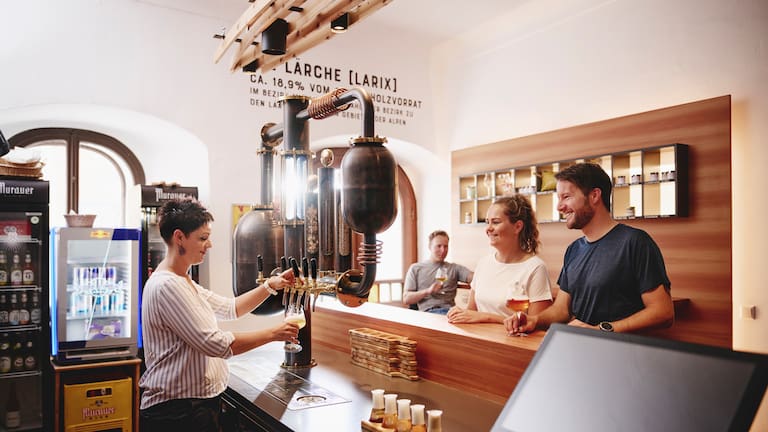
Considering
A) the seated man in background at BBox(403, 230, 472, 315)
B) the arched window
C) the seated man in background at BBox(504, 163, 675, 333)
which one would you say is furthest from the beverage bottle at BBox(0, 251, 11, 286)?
the seated man in background at BBox(504, 163, 675, 333)

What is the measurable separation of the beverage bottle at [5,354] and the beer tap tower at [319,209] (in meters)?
2.66

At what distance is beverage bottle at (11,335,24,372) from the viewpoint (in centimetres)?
442

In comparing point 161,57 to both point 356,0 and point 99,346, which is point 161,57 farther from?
point 356,0

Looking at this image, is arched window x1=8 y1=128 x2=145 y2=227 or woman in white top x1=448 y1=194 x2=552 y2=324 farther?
arched window x1=8 y1=128 x2=145 y2=227

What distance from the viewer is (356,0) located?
202cm

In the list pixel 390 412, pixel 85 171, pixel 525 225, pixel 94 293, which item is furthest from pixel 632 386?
pixel 85 171

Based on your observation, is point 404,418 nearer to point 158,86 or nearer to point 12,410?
point 12,410

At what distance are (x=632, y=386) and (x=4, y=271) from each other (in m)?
4.72

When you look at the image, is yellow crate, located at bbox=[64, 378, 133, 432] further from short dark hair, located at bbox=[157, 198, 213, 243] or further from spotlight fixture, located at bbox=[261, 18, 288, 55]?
spotlight fixture, located at bbox=[261, 18, 288, 55]

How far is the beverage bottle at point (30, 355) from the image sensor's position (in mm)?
4445

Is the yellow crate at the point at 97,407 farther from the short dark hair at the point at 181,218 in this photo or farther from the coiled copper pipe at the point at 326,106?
the coiled copper pipe at the point at 326,106

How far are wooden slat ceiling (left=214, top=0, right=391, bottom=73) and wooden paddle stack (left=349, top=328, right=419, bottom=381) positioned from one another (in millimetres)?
1349

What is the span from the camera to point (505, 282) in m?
3.19

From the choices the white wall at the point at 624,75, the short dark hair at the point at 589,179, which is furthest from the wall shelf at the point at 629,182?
the short dark hair at the point at 589,179
